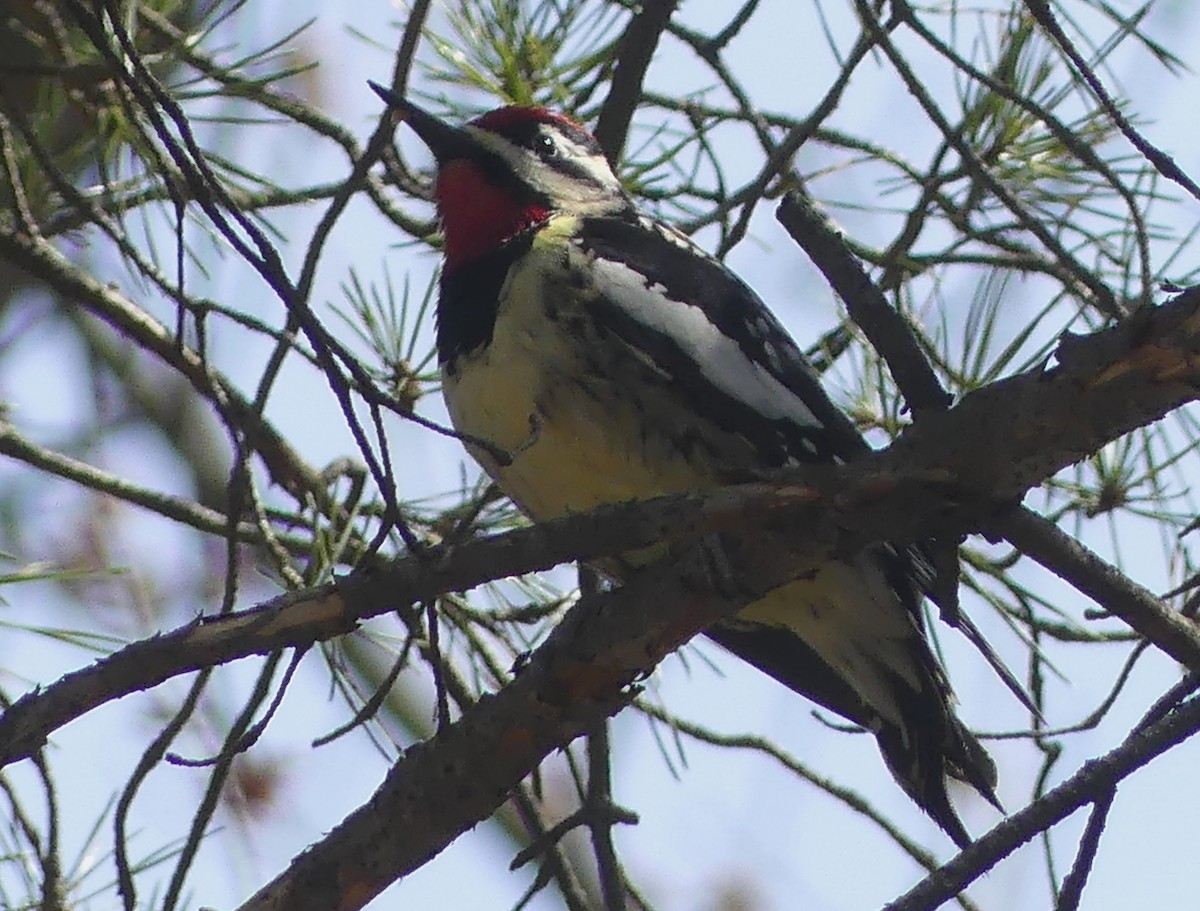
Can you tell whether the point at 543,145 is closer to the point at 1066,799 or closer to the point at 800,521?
the point at 800,521

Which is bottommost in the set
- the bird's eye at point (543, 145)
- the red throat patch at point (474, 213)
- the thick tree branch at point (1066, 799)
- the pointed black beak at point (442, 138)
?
the thick tree branch at point (1066, 799)

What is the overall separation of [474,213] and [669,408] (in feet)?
1.87

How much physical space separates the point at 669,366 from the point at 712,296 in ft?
0.84

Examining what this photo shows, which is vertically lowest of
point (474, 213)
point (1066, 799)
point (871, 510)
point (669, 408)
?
point (1066, 799)

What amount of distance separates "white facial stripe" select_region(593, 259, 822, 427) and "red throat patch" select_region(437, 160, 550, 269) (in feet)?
0.96

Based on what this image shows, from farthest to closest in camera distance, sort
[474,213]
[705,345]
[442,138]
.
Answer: [442,138] → [474,213] → [705,345]

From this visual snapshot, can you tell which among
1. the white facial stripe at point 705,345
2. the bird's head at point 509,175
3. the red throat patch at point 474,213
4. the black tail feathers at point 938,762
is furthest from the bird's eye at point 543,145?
the black tail feathers at point 938,762

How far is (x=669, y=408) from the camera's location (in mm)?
2105

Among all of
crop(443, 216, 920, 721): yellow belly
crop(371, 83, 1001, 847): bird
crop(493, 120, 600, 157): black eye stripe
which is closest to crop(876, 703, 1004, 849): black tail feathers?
crop(371, 83, 1001, 847): bird

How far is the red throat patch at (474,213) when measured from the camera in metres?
2.46

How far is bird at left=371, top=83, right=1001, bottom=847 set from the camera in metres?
2.09

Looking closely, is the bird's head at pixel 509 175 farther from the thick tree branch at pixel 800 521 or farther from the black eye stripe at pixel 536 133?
the thick tree branch at pixel 800 521

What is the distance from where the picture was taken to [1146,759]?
1473 mm

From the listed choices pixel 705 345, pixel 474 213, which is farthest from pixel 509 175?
pixel 705 345
